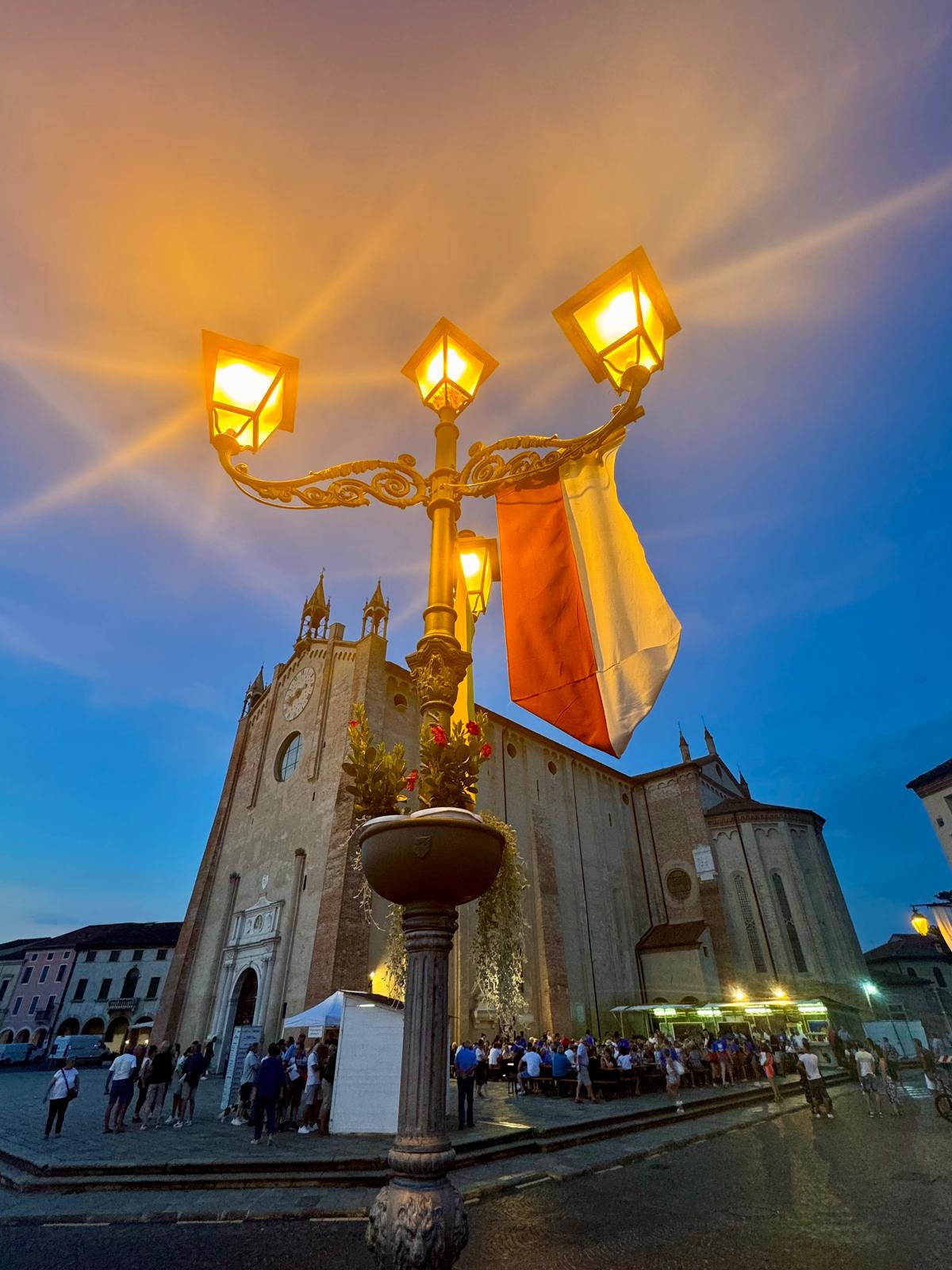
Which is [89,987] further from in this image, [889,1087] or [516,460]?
[516,460]

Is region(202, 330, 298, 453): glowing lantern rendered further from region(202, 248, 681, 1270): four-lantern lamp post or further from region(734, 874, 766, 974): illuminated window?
region(734, 874, 766, 974): illuminated window

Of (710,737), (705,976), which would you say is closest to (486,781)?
(705,976)

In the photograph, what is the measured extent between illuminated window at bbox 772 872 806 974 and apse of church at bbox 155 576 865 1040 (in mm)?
83

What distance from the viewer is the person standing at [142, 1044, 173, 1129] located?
12.9m

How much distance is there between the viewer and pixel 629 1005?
28.5 m

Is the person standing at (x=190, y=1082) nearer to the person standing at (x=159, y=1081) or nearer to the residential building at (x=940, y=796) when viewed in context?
the person standing at (x=159, y=1081)

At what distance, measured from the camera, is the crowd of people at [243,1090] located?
10.8m

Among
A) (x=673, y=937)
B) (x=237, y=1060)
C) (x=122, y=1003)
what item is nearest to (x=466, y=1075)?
(x=237, y=1060)

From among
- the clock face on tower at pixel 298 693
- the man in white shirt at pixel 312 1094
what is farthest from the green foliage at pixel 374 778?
the clock face on tower at pixel 298 693

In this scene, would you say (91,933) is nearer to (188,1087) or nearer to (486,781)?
(486,781)

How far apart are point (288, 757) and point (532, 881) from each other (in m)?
12.2

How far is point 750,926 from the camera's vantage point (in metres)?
32.7

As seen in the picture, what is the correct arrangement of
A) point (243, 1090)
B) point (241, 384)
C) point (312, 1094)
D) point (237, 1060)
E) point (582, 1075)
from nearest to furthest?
point (241, 384) < point (312, 1094) < point (243, 1090) < point (237, 1060) < point (582, 1075)

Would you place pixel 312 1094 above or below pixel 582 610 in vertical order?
below
